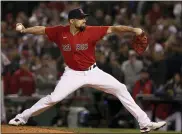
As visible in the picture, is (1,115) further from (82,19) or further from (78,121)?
(82,19)

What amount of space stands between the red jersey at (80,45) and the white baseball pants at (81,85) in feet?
0.42

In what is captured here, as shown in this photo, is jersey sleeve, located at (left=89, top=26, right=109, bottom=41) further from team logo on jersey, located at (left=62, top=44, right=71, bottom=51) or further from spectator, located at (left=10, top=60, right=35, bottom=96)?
spectator, located at (left=10, top=60, right=35, bottom=96)

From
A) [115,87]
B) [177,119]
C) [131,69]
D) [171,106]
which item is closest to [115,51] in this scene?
[131,69]

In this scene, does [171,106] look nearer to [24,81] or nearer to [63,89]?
[24,81]

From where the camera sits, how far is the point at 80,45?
10.7 meters

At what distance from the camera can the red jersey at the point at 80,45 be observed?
1070 centimetres

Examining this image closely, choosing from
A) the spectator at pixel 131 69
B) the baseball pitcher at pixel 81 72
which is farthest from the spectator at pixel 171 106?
the baseball pitcher at pixel 81 72

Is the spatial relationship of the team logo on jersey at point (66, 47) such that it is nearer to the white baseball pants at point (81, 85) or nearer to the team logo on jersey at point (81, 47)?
the team logo on jersey at point (81, 47)

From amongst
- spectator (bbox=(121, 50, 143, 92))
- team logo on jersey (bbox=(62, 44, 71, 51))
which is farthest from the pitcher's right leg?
spectator (bbox=(121, 50, 143, 92))

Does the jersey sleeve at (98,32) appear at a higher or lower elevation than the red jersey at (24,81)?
higher

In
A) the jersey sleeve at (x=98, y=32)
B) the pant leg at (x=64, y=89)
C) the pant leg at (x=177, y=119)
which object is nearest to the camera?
the pant leg at (x=64, y=89)

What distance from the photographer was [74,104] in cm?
1625

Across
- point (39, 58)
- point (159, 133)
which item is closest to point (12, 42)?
point (39, 58)

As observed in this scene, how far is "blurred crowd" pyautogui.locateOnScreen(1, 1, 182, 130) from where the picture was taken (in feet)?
53.4
